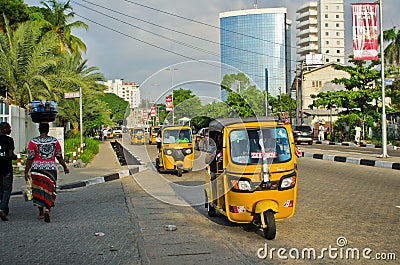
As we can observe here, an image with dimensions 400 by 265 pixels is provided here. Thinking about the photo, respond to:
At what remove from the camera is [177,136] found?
15.5m

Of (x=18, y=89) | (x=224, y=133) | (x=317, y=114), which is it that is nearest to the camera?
(x=224, y=133)

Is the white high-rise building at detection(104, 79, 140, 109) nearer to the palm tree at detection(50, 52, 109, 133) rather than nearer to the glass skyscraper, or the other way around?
the palm tree at detection(50, 52, 109, 133)

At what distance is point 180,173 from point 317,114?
45.6 metres

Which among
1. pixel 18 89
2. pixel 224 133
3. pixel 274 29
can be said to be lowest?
pixel 224 133

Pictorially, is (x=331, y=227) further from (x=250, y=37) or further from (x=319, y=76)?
(x=319, y=76)

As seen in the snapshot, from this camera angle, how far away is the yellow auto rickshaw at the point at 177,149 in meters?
15.2

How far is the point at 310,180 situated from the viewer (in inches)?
536

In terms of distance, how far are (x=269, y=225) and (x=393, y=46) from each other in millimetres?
48439

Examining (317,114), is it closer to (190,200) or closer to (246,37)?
(246,37)

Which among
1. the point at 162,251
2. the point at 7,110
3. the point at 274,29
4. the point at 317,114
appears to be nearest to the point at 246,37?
the point at 274,29

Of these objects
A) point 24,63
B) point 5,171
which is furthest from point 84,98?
point 5,171

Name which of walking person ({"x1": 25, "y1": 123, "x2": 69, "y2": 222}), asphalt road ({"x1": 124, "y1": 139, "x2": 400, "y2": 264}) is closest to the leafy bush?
asphalt road ({"x1": 124, "y1": 139, "x2": 400, "y2": 264})

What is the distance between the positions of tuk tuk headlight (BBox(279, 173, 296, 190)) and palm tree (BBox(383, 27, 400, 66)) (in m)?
47.3

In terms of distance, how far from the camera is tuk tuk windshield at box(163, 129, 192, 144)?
15.4 m
